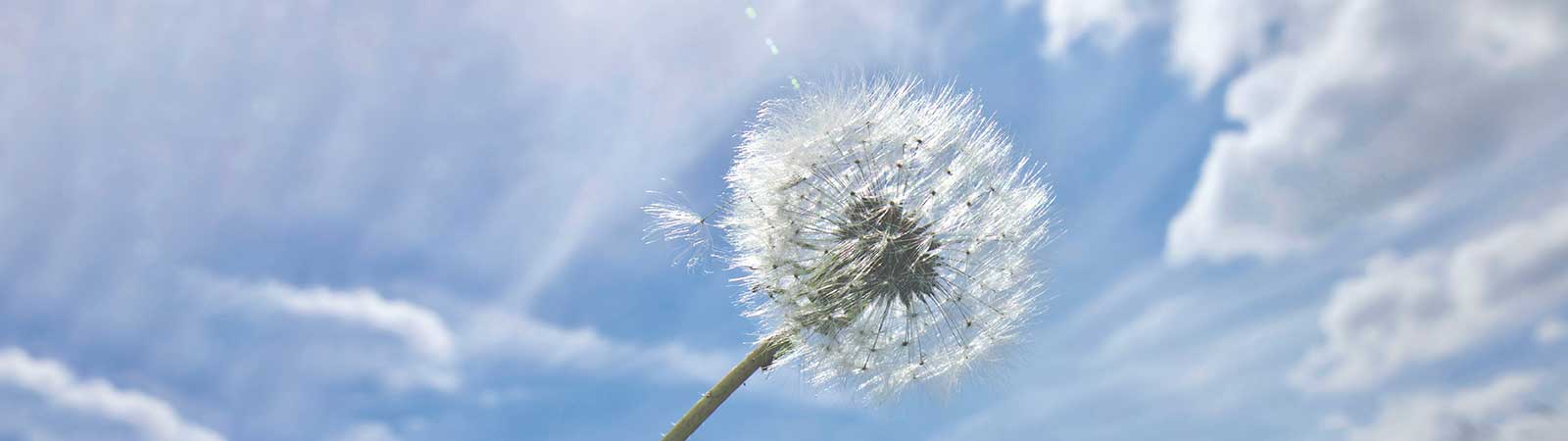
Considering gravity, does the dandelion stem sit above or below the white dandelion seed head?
below

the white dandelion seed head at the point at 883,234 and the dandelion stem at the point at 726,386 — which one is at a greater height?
the white dandelion seed head at the point at 883,234

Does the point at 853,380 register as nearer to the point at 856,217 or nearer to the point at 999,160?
the point at 856,217

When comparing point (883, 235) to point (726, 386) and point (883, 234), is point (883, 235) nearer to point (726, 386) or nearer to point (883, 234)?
point (883, 234)

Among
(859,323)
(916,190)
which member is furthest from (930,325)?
(916,190)

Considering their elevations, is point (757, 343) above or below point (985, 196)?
below
